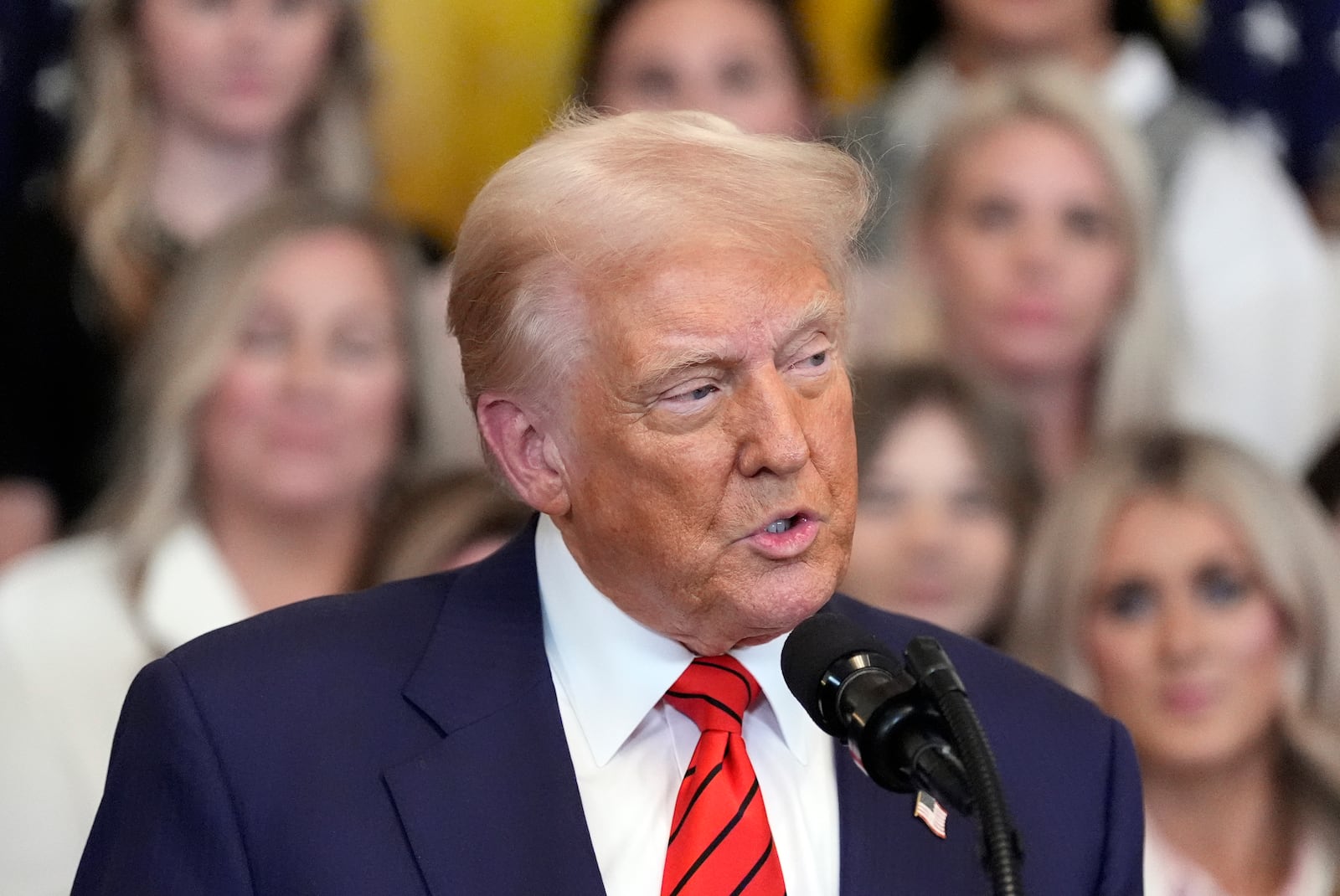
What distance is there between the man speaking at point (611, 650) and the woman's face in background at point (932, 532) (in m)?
1.62

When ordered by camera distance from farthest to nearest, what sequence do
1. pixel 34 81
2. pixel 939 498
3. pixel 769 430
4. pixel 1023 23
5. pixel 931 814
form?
1. pixel 1023 23
2. pixel 34 81
3. pixel 939 498
4. pixel 769 430
5. pixel 931 814

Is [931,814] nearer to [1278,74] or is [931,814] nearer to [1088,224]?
[1088,224]

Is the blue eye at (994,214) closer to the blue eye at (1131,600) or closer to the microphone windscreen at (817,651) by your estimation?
the blue eye at (1131,600)

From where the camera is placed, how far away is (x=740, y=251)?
175cm

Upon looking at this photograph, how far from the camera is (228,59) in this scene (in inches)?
156

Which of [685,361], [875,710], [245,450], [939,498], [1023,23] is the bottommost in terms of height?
[939,498]

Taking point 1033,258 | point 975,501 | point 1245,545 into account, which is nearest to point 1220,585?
point 1245,545

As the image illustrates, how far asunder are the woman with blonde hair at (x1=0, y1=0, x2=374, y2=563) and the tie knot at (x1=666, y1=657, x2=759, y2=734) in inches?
83.0

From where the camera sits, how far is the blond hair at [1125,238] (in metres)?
4.01

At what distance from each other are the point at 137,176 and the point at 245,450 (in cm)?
71

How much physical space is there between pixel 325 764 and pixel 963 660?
67cm

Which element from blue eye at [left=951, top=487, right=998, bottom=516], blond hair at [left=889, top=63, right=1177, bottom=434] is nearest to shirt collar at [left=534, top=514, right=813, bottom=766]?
blue eye at [left=951, top=487, right=998, bottom=516]

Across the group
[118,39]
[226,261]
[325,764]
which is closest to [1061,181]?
[226,261]

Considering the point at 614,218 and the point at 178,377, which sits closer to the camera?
the point at 614,218
